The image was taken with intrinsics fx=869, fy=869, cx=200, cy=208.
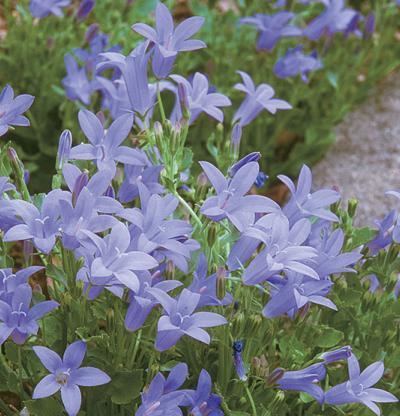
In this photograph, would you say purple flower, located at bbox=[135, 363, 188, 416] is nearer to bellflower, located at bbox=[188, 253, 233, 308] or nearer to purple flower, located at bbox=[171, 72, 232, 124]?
bellflower, located at bbox=[188, 253, 233, 308]

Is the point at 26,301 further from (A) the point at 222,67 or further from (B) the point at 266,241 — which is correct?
(A) the point at 222,67

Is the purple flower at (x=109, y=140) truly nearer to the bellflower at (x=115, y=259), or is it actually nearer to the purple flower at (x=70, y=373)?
the bellflower at (x=115, y=259)

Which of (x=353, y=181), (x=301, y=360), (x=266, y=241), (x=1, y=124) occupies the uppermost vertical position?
(x=1, y=124)

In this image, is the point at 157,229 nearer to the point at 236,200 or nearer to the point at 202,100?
the point at 236,200

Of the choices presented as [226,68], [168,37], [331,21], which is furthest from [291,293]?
[331,21]

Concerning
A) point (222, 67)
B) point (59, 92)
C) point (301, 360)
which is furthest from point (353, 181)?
point (301, 360)

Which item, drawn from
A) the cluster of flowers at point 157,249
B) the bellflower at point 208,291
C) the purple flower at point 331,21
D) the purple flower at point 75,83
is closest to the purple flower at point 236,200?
the cluster of flowers at point 157,249
